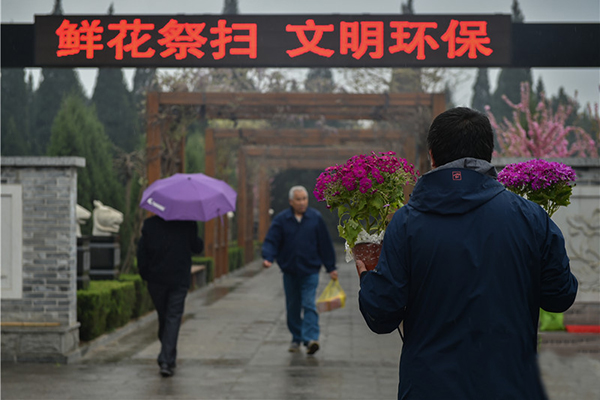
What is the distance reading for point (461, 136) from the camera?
267cm

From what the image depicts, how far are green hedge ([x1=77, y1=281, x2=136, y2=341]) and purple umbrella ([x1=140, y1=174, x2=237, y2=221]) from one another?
1673mm

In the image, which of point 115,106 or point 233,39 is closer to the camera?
point 233,39

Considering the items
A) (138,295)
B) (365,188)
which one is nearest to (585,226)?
(365,188)

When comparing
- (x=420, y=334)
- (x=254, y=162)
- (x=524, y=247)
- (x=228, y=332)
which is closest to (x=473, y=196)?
(x=524, y=247)

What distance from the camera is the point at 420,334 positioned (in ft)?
8.51

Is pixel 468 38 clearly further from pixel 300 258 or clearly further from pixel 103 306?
pixel 103 306

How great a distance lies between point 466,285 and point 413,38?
467 cm

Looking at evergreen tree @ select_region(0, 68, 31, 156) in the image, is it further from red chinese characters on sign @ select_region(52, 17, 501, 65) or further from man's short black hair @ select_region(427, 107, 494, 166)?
man's short black hair @ select_region(427, 107, 494, 166)

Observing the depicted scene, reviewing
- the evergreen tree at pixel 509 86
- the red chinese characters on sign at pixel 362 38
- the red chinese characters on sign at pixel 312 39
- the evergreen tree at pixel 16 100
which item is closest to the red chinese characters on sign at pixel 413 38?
the red chinese characters on sign at pixel 362 38

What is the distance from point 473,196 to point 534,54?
16.1 ft

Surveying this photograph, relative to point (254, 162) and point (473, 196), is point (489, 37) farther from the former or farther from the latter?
point (254, 162)

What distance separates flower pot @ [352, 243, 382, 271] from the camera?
3146 millimetres

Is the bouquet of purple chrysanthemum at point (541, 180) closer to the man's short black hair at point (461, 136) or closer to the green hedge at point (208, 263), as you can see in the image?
the man's short black hair at point (461, 136)

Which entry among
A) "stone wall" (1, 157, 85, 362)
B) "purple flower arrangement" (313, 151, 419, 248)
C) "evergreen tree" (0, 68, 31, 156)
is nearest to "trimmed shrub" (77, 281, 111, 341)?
"stone wall" (1, 157, 85, 362)
